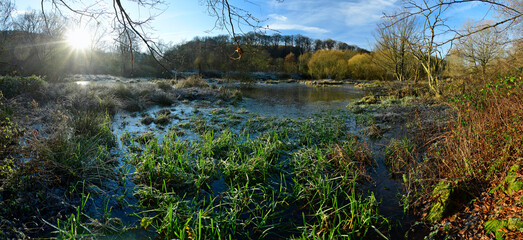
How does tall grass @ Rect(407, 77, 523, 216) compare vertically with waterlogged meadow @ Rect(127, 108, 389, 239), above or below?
above

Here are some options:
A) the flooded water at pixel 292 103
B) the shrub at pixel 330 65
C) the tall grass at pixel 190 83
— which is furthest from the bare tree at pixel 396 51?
the shrub at pixel 330 65

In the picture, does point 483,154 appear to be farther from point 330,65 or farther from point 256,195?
point 330,65

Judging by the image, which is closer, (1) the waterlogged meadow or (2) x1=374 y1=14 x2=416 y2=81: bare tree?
(1) the waterlogged meadow

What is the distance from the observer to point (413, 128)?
6.45 m

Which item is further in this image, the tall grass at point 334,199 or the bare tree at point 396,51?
the bare tree at point 396,51

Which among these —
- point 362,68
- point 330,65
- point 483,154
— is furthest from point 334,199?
point 330,65

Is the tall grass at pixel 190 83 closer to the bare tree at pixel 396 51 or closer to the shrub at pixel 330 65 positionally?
the bare tree at pixel 396 51

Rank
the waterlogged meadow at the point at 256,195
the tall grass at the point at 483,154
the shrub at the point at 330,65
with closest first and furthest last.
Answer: the waterlogged meadow at the point at 256,195 → the tall grass at the point at 483,154 → the shrub at the point at 330,65

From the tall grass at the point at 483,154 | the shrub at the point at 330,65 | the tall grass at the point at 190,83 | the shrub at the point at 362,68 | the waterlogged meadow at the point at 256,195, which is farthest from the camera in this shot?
the shrub at the point at 330,65

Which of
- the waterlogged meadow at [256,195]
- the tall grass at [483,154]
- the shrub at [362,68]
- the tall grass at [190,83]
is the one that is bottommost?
the waterlogged meadow at [256,195]

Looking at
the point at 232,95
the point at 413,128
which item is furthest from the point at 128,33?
the point at 232,95

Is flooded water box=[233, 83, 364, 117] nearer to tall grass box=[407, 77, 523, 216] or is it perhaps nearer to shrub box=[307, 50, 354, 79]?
tall grass box=[407, 77, 523, 216]

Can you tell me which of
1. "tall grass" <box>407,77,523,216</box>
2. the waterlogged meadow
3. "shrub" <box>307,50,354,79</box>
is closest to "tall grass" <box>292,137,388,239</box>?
the waterlogged meadow

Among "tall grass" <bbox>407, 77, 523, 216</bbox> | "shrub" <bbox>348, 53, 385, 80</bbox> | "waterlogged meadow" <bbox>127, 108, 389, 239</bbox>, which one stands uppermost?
"shrub" <bbox>348, 53, 385, 80</bbox>
